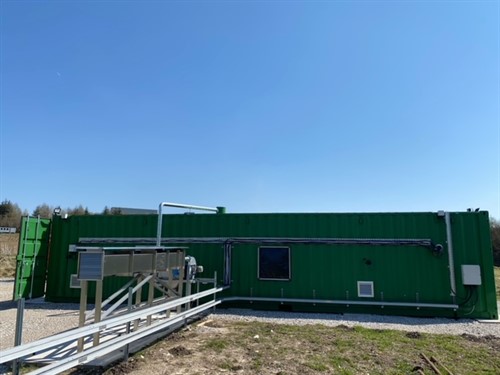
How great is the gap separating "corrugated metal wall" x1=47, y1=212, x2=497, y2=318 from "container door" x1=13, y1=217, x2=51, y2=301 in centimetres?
56

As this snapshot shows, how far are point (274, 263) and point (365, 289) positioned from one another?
264 cm

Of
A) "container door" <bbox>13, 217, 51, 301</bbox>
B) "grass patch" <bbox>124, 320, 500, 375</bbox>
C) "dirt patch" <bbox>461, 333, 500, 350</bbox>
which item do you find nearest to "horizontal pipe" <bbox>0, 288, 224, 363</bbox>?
"grass patch" <bbox>124, 320, 500, 375</bbox>

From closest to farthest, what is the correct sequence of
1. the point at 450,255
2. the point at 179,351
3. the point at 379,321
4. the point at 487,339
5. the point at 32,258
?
the point at 179,351 → the point at 487,339 → the point at 379,321 → the point at 450,255 → the point at 32,258

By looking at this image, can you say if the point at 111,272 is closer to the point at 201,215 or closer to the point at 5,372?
the point at 5,372

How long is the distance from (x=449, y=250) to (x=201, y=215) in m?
7.13

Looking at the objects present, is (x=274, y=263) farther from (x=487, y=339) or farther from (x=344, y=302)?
(x=487, y=339)

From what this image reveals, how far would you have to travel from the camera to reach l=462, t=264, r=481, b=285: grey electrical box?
9.88m

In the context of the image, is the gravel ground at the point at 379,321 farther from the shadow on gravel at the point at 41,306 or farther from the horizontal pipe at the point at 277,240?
the shadow on gravel at the point at 41,306

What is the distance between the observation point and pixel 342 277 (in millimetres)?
10711

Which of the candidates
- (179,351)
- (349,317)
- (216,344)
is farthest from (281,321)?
(179,351)

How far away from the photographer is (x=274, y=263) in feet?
36.5

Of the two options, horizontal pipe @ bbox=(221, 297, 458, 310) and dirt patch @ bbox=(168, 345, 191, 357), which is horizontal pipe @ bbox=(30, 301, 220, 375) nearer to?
dirt patch @ bbox=(168, 345, 191, 357)

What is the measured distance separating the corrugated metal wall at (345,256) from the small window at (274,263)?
0.18m

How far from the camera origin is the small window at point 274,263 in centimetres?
1102
